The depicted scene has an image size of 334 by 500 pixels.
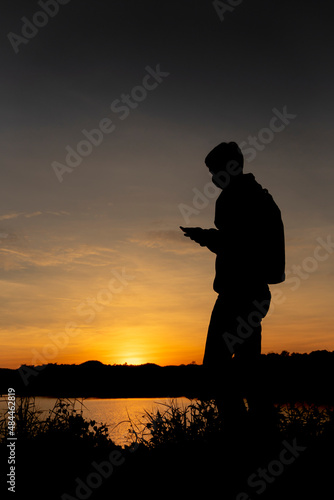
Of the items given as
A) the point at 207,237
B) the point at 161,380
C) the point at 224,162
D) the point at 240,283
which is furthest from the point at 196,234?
the point at 161,380

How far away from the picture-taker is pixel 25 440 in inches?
207

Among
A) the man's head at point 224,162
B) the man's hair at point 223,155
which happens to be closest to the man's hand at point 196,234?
the man's head at point 224,162

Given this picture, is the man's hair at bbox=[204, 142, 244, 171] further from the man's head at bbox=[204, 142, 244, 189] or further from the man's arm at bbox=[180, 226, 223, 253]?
the man's arm at bbox=[180, 226, 223, 253]

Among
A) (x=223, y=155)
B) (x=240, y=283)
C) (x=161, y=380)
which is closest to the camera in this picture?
(x=240, y=283)

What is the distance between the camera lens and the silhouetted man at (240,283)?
417 centimetres

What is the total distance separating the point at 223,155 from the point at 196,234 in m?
0.79

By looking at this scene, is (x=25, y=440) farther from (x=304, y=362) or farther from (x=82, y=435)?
(x=304, y=362)

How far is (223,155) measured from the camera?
4.38 meters

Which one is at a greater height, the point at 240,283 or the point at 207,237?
the point at 207,237

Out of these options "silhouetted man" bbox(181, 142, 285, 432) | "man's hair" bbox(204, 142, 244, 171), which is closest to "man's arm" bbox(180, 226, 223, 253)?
"silhouetted man" bbox(181, 142, 285, 432)

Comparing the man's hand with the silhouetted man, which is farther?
the man's hand

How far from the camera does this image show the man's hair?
14.4ft

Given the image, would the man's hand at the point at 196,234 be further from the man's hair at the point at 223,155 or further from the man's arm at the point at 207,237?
the man's hair at the point at 223,155

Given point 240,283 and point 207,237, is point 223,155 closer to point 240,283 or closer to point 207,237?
point 207,237
